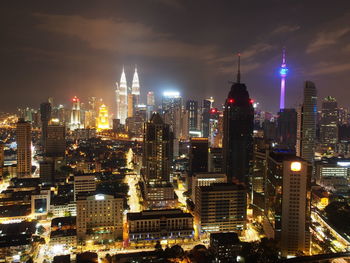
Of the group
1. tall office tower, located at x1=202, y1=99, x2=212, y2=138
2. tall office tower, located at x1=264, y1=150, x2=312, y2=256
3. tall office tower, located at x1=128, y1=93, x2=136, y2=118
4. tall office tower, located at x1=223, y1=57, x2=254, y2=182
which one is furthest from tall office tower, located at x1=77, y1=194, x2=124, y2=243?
tall office tower, located at x1=128, y1=93, x2=136, y2=118

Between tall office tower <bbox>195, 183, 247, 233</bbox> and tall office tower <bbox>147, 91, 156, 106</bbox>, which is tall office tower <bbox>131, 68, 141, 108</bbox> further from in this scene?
tall office tower <bbox>195, 183, 247, 233</bbox>

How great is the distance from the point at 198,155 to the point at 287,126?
1265 centimetres

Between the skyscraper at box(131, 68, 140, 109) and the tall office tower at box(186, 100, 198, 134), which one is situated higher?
the skyscraper at box(131, 68, 140, 109)

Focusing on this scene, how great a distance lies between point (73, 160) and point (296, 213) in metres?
19.7

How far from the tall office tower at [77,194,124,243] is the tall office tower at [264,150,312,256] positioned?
20.3 feet

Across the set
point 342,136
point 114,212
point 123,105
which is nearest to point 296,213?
point 114,212

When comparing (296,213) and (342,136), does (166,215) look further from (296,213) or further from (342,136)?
(342,136)

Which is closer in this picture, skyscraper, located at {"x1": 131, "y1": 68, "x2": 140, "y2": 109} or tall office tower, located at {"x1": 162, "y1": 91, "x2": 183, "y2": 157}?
tall office tower, located at {"x1": 162, "y1": 91, "x2": 183, "y2": 157}

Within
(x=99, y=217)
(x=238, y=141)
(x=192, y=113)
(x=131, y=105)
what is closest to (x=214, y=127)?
(x=192, y=113)

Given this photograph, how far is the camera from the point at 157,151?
2066cm

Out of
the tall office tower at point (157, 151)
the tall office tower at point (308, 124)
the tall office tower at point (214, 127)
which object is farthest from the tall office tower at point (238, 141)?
the tall office tower at point (214, 127)

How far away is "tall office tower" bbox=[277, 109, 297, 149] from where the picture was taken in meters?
30.0

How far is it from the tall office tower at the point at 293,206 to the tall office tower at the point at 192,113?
88.1ft

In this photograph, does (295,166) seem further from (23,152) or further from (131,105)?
→ (131,105)
